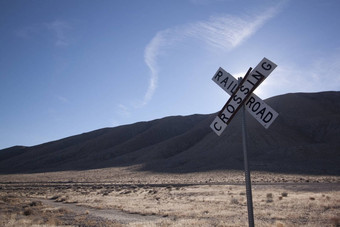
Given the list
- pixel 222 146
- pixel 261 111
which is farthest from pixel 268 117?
pixel 222 146

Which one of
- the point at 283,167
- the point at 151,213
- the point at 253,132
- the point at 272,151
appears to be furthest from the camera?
the point at 253,132

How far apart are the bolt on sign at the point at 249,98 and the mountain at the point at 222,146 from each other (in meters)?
58.6

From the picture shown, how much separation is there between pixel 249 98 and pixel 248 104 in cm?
10

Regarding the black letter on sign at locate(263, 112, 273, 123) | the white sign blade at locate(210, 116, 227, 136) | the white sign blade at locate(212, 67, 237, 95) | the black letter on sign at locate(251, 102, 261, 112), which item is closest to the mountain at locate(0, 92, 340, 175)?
the white sign blade at locate(212, 67, 237, 95)

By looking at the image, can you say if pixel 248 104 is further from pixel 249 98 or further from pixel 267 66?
pixel 267 66

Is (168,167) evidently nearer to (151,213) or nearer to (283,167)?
(283,167)

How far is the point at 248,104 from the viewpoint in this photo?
16.7ft

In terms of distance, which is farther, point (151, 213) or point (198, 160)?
point (198, 160)

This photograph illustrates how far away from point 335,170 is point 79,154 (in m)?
98.8

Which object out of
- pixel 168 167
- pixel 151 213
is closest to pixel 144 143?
pixel 168 167

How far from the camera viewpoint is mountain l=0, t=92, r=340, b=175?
69812 millimetres

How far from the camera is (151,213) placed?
15.5m

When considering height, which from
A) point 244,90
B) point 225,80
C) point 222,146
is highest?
point 222,146

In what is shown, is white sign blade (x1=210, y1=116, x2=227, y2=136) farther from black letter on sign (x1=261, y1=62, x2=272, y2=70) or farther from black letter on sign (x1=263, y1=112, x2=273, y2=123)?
black letter on sign (x1=261, y1=62, x2=272, y2=70)
